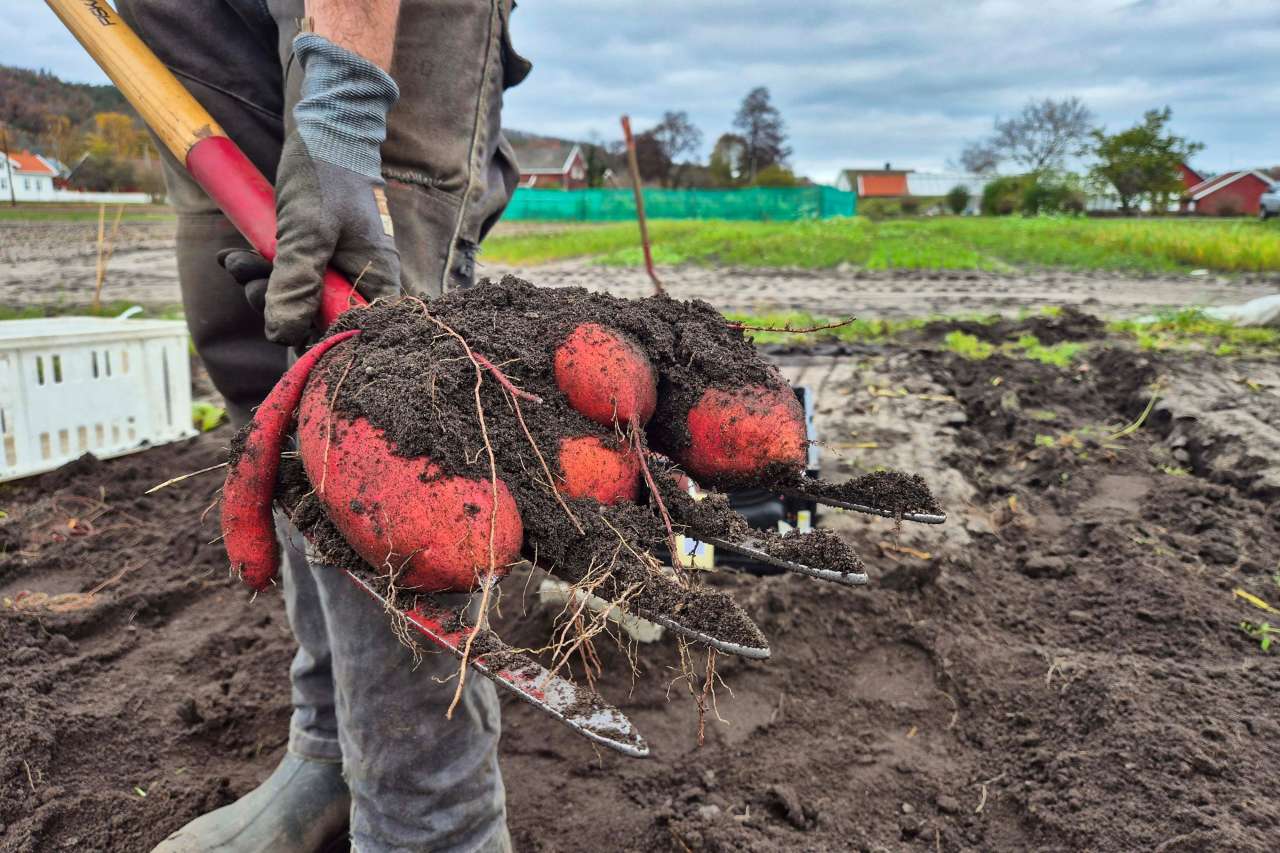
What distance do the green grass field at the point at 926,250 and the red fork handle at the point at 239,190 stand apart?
40.9 feet

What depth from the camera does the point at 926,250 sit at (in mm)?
14227

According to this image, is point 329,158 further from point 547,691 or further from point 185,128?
point 547,691

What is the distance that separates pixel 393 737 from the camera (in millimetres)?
1358

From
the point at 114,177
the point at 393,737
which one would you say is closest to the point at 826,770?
the point at 393,737

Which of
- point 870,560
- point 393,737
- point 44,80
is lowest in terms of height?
point 870,560

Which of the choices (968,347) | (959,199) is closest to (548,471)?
(968,347)

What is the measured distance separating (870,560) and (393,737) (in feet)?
6.11

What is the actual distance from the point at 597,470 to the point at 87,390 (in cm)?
350

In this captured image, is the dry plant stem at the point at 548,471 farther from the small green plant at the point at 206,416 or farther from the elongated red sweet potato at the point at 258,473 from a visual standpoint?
the small green plant at the point at 206,416

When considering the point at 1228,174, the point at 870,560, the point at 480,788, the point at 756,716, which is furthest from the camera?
the point at 1228,174

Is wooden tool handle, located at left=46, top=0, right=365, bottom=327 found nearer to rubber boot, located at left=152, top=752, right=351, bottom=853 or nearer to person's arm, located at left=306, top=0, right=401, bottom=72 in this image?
person's arm, located at left=306, top=0, right=401, bottom=72

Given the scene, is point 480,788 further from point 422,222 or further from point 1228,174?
point 1228,174

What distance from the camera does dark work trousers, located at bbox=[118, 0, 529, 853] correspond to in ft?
4.48

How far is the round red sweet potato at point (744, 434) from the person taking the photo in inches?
47.8
